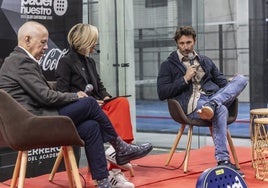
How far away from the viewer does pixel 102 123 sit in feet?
10.9

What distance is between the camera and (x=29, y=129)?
3.08 metres

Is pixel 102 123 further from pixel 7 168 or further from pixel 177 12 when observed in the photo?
pixel 177 12

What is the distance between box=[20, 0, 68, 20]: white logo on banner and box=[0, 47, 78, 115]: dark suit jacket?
142cm

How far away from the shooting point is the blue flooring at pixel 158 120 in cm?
721

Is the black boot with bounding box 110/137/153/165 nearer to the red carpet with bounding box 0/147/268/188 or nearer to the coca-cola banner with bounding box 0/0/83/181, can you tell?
the red carpet with bounding box 0/147/268/188

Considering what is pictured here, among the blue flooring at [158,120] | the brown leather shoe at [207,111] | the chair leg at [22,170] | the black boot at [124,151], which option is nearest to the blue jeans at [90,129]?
the black boot at [124,151]

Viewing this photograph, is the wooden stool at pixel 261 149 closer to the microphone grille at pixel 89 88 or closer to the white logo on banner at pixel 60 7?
the microphone grille at pixel 89 88

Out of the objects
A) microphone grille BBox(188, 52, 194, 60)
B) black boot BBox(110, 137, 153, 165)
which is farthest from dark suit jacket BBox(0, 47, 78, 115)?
microphone grille BBox(188, 52, 194, 60)

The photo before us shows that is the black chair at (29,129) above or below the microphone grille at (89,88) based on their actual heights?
below

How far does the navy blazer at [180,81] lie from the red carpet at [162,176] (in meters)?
0.51

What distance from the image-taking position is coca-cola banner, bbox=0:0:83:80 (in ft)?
14.6

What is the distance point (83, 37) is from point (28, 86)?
695 millimetres

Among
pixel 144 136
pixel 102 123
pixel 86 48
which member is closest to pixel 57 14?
pixel 86 48

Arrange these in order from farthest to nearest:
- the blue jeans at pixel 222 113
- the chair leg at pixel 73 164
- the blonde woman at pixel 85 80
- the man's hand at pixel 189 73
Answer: the man's hand at pixel 189 73 → the blue jeans at pixel 222 113 → the blonde woman at pixel 85 80 → the chair leg at pixel 73 164
